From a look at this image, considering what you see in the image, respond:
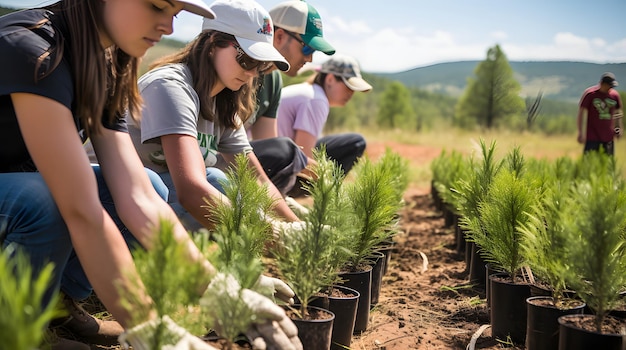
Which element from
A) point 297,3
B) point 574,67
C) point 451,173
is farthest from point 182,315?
point 574,67

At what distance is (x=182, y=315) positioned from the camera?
1.63 meters

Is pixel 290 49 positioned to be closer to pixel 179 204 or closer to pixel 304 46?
pixel 304 46

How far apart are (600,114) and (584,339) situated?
6454 mm

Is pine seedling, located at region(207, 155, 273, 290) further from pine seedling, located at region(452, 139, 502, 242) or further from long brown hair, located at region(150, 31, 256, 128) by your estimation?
pine seedling, located at region(452, 139, 502, 242)

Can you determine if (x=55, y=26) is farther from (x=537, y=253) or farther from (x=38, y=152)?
(x=537, y=253)

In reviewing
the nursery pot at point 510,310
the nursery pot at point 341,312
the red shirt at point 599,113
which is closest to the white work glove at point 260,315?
the nursery pot at point 341,312

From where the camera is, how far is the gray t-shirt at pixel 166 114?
105 inches

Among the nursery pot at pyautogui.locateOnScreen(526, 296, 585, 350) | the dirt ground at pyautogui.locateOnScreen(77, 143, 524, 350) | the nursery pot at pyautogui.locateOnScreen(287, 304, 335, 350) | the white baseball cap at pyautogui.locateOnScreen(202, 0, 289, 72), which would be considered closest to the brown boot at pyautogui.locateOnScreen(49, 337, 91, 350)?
the nursery pot at pyautogui.locateOnScreen(287, 304, 335, 350)

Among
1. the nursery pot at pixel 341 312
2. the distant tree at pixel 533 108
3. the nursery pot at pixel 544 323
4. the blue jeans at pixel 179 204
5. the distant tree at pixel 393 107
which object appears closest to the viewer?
the nursery pot at pixel 544 323

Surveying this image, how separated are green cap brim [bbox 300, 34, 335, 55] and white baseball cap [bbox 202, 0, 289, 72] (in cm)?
107

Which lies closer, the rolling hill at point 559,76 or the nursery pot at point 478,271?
the nursery pot at point 478,271

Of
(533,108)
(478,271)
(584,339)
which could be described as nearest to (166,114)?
(584,339)

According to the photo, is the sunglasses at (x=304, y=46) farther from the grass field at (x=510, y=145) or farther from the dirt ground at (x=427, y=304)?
the dirt ground at (x=427, y=304)

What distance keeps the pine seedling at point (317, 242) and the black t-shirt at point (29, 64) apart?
824 mm
